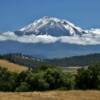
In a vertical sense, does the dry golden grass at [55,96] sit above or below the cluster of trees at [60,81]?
below

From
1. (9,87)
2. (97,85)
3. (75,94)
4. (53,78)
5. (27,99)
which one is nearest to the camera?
(27,99)

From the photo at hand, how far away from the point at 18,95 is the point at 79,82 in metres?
27.3

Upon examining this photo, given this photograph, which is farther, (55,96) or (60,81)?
(60,81)

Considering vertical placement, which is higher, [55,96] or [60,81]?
[60,81]

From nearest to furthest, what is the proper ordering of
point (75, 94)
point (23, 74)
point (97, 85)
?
point (75, 94) < point (97, 85) < point (23, 74)

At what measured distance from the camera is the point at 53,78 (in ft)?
243

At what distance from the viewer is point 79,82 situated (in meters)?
72.5

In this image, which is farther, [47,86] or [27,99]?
[47,86]

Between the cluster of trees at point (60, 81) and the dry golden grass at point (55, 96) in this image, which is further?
the cluster of trees at point (60, 81)

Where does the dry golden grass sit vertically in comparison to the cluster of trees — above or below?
below

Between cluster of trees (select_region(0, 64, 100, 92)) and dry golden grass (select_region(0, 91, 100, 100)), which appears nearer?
dry golden grass (select_region(0, 91, 100, 100))

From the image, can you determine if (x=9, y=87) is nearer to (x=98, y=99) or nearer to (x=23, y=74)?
(x=23, y=74)

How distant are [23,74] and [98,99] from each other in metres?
43.1

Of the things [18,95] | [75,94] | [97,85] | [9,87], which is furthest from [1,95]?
[9,87]
